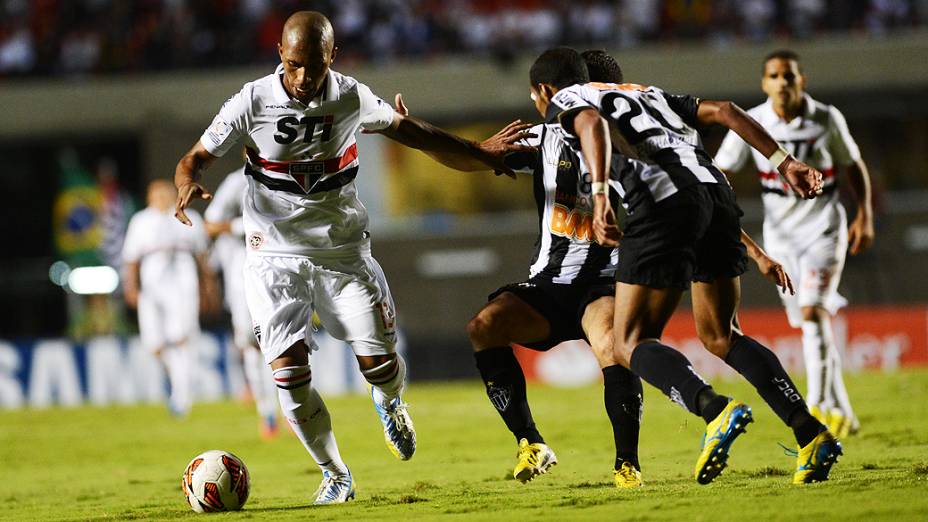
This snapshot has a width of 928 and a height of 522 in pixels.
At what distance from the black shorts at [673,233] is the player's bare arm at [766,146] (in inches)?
11.9

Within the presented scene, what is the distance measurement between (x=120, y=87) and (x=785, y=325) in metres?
13.6

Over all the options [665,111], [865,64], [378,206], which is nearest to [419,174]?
[378,206]

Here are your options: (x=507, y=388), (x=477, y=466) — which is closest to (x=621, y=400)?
(x=507, y=388)

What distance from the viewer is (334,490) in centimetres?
675

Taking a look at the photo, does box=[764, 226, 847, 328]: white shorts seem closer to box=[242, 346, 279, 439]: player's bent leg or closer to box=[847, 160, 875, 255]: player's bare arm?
box=[847, 160, 875, 255]: player's bare arm

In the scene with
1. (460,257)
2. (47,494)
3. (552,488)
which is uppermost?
(552,488)

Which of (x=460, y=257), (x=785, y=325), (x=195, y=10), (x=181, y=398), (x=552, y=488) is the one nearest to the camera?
(x=552, y=488)

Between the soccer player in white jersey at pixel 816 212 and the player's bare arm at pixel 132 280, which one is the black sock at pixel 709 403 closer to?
the soccer player in white jersey at pixel 816 212

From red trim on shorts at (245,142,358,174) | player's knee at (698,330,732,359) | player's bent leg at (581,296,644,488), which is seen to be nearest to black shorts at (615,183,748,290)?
player's knee at (698,330,732,359)

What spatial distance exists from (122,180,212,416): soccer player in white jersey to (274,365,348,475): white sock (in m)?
8.15

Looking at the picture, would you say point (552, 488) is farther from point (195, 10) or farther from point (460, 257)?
point (195, 10)

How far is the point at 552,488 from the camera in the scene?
6.89m

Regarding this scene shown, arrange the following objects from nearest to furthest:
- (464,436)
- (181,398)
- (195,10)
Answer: (464,436) < (181,398) < (195,10)

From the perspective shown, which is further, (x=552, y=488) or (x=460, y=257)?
(x=460, y=257)
